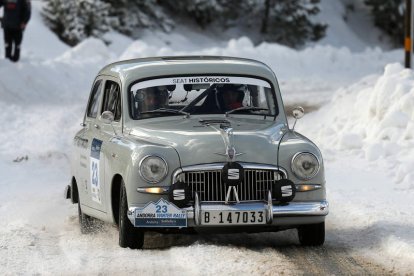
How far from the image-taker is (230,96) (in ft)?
35.9

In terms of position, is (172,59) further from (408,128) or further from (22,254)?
(408,128)

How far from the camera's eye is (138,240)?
973 centimetres

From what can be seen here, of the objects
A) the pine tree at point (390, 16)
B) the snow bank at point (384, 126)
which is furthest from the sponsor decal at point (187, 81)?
the pine tree at point (390, 16)

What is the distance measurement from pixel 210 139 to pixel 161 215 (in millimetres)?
717

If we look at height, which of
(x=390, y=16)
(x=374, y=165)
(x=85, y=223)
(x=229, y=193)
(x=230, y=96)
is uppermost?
(x=230, y=96)

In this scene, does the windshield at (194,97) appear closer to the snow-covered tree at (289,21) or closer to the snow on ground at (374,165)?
the snow on ground at (374,165)

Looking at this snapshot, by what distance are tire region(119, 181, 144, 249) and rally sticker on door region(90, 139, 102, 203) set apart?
88cm

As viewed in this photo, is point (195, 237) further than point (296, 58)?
No

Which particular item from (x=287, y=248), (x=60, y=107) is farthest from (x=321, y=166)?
(x=60, y=107)

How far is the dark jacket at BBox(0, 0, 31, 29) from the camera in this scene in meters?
25.7

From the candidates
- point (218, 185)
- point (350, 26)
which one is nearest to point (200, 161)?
point (218, 185)

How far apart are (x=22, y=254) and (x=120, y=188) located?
0.93 m

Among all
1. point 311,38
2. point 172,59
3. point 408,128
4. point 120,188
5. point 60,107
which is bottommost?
point 311,38

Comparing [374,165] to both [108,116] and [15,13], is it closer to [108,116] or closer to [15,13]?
[108,116]
